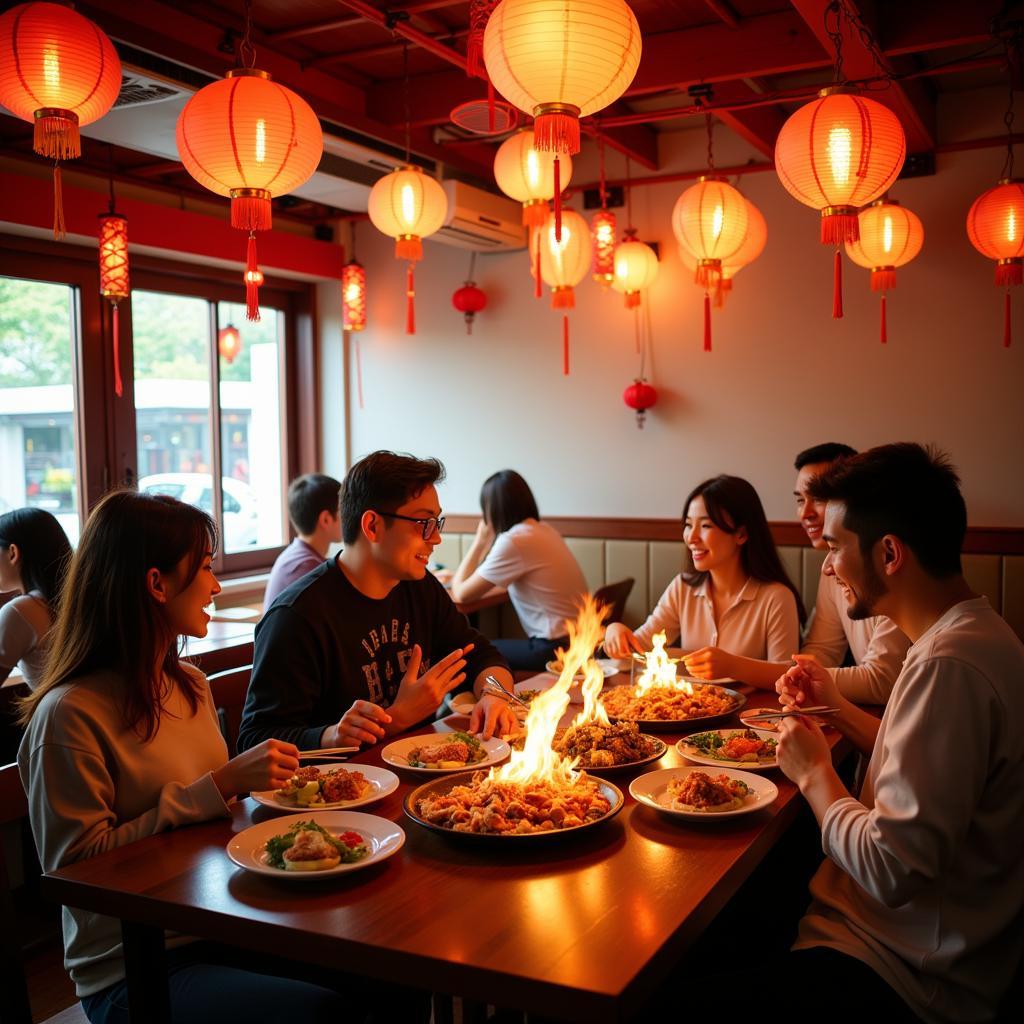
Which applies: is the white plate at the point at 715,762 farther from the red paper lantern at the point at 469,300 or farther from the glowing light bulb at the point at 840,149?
the red paper lantern at the point at 469,300

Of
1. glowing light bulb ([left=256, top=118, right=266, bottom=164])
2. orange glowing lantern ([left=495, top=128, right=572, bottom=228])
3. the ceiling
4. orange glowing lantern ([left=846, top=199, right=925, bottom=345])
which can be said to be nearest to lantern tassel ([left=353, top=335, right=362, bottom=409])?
the ceiling

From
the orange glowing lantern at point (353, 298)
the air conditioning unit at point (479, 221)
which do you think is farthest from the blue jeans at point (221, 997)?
the orange glowing lantern at point (353, 298)

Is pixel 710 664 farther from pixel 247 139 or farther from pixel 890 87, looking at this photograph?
pixel 890 87

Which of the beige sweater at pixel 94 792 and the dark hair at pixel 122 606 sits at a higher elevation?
the dark hair at pixel 122 606

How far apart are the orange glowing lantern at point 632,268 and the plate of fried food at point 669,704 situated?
279 centimetres

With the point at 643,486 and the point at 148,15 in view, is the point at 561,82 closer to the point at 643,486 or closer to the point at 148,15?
the point at 148,15

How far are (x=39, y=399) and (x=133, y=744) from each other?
3751 millimetres

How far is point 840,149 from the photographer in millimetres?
2979

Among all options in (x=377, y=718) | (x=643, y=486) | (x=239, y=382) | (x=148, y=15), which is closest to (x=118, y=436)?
(x=239, y=382)

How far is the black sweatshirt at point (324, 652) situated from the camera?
2213 mm

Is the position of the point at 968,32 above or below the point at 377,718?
above

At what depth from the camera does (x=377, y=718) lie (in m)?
2.08

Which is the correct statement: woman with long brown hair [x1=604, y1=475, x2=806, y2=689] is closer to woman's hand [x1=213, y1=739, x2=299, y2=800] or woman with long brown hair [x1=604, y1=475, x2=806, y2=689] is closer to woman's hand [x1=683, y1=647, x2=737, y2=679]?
woman's hand [x1=683, y1=647, x2=737, y2=679]

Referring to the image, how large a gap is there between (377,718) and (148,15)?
288 centimetres
